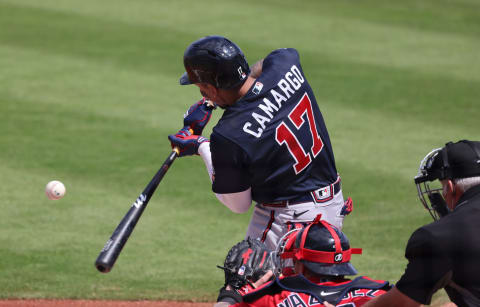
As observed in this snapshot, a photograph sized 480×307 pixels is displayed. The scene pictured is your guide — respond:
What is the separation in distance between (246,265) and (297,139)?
84 centimetres

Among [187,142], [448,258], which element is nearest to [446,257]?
[448,258]

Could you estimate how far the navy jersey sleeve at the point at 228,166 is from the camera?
4109 millimetres

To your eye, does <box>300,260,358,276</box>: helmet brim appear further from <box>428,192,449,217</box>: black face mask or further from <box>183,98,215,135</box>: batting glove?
<box>183,98,215,135</box>: batting glove

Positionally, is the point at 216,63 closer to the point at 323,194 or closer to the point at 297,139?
the point at 297,139

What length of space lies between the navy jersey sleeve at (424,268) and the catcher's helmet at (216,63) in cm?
151

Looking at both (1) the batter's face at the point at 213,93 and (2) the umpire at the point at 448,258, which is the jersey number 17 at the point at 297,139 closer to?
(1) the batter's face at the point at 213,93

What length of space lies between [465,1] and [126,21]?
7.53m

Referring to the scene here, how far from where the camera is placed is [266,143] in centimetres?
417

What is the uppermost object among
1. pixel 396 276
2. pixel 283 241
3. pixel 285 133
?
pixel 285 133

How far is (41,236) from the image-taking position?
7363mm

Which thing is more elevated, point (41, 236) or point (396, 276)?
point (396, 276)

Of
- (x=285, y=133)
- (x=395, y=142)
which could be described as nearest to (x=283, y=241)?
(x=285, y=133)

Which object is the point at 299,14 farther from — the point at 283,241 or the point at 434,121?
the point at 283,241

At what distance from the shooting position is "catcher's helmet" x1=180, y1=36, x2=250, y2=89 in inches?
165
